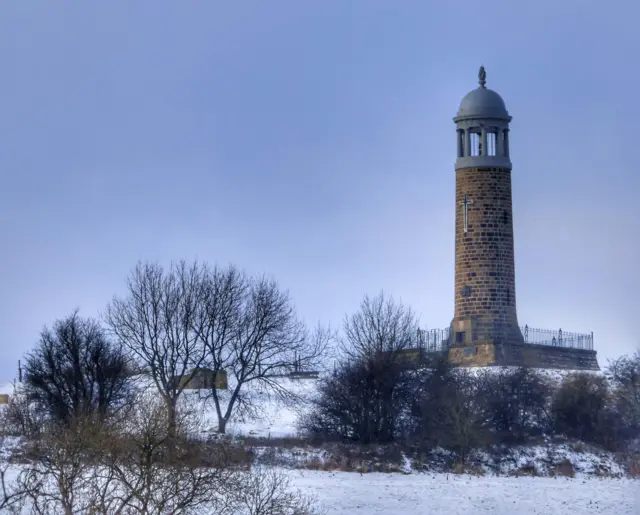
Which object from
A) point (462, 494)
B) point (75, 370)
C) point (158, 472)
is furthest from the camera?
point (75, 370)

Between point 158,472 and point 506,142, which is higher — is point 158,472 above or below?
below

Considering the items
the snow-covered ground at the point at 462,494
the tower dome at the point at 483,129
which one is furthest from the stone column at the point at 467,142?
the snow-covered ground at the point at 462,494

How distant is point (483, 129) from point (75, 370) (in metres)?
19.2

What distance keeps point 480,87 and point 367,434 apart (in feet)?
54.3

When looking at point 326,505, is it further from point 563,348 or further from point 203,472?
point 563,348

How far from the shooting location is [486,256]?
7212 cm

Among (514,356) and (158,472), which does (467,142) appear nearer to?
(514,356)

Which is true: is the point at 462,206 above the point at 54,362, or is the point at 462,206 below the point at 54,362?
above

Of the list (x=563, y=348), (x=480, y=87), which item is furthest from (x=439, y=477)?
(x=480, y=87)

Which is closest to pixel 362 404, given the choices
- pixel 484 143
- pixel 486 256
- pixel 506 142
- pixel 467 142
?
pixel 486 256

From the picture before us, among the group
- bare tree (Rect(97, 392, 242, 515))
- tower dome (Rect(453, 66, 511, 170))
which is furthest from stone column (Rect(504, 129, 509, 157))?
bare tree (Rect(97, 392, 242, 515))

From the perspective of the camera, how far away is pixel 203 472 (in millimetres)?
45344

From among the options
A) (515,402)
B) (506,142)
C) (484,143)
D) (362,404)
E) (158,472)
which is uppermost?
(506,142)

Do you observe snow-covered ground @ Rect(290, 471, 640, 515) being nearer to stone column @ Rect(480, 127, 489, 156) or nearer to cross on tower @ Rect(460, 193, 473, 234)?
cross on tower @ Rect(460, 193, 473, 234)
